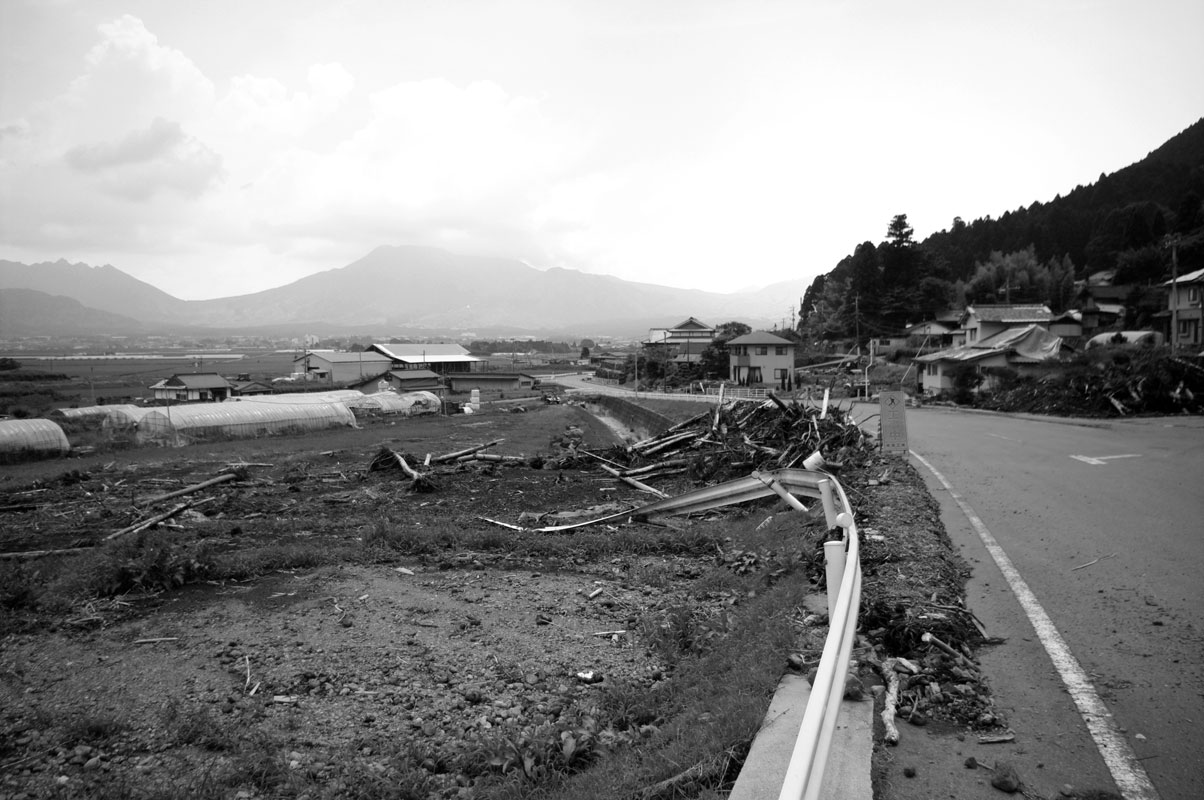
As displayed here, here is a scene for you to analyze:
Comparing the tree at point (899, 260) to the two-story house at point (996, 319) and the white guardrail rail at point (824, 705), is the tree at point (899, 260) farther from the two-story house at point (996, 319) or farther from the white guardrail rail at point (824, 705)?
the white guardrail rail at point (824, 705)

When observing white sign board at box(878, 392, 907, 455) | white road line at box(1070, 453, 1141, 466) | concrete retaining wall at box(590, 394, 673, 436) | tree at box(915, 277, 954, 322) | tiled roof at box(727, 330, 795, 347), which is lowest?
concrete retaining wall at box(590, 394, 673, 436)

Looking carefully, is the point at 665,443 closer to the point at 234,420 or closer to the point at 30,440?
the point at 30,440

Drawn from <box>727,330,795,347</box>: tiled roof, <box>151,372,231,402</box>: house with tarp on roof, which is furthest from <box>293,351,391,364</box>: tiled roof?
<box>727,330,795,347</box>: tiled roof

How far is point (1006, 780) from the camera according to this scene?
3271 mm

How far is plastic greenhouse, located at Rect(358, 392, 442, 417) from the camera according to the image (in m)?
46.3

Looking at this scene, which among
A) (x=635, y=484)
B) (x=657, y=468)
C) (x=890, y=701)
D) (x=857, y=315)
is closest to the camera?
(x=890, y=701)

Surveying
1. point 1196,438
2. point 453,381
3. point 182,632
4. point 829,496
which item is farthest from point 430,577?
point 453,381

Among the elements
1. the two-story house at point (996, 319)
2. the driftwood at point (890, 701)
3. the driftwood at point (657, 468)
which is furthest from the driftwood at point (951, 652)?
the two-story house at point (996, 319)

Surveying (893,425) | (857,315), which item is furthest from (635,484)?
(857,315)

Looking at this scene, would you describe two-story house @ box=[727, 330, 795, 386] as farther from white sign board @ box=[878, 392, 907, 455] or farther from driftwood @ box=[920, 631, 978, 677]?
driftwood @ box=[920, 631, 978, 677]

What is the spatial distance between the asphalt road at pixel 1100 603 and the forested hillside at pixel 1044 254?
56.7 metres

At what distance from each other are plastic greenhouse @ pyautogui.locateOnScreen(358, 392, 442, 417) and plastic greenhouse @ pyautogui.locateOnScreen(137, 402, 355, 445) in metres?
6.90

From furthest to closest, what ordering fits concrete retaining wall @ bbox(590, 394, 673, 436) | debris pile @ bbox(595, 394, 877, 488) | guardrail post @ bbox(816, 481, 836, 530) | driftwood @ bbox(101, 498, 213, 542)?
concrete retaining wall @ bbox(590, 394, 673, 436) < debris pile @ bbox(595, 394, 877, 488) < driftwood @ bbox(101, 498, 213, 542) < guardrail post @ bbox(816, 481, 836, 530)

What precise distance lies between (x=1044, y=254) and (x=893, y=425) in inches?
3529
